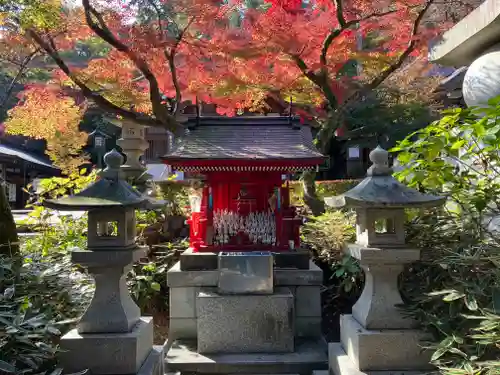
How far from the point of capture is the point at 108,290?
429cm

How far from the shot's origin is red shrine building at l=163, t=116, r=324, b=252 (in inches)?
251

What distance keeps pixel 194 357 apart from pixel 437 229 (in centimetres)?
366

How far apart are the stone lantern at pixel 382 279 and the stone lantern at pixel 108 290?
7.18 ft

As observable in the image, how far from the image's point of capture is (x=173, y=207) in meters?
9.17

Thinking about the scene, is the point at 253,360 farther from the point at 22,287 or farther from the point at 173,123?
the point at 173,123

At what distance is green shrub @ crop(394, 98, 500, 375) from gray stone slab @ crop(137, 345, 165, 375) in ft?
9.02

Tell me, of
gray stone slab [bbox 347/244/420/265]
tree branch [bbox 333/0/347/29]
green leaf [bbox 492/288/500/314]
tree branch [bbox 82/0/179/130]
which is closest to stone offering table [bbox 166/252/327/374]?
gray stone slab [bbox 347/244/420/265]

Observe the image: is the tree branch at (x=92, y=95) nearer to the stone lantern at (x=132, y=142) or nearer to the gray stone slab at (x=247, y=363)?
the stone lantern at (x=132, y=142)

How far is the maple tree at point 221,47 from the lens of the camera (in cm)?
809

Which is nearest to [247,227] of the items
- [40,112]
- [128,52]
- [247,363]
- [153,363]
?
[247,363]

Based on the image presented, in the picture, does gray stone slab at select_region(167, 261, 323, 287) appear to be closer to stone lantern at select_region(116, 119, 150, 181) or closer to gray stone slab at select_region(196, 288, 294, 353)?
gray stone slab at select_region(196, 288, 294, 353)

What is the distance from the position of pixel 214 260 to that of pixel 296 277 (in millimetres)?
1341

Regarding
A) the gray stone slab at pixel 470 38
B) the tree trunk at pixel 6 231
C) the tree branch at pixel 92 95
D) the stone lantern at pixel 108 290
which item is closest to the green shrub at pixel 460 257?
the gray stone slab at pixel 470 38

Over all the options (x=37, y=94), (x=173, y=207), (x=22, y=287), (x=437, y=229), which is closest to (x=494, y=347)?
(x=437, y=229)
